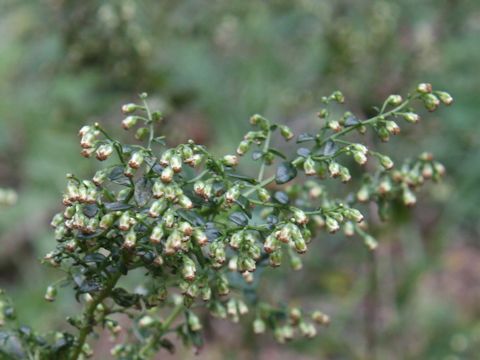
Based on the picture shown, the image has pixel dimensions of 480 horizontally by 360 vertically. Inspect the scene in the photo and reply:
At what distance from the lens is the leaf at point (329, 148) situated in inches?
77.6

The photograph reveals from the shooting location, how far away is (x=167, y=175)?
170 cm

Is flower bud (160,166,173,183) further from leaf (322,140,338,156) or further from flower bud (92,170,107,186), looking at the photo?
leaf (322,140,338,156)

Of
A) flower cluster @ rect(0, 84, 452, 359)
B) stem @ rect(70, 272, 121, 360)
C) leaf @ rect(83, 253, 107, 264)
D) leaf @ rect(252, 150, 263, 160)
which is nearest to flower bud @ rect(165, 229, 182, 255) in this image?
flower cluster @ rect(0, 84, 452, 359)

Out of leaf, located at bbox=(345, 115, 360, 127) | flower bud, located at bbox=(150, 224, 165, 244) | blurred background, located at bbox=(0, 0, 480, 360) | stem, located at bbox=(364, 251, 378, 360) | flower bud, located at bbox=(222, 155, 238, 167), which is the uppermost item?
blurred background, located at bbox=(0, 0, 480, 360)

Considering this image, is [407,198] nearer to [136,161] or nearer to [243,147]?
[243,147]

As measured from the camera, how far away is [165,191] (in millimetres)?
1708

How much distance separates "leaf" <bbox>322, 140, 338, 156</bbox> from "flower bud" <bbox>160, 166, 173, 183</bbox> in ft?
1.47

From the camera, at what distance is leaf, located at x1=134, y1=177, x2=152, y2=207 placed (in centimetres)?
175

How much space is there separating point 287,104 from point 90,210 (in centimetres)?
392

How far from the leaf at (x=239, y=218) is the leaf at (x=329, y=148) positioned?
0.28m

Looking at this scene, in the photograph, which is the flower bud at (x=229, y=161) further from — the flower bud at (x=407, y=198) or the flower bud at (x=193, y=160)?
the flower bud at (x=407, y=198)

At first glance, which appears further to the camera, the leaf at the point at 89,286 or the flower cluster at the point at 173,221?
the leaf at the point at 89,286

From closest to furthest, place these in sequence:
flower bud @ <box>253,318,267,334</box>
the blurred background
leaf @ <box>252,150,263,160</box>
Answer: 1. leaf @ <box>252,150,263,160</box>
2. flower bud @ <box>253,318,267,334</box>
3. the blurred background

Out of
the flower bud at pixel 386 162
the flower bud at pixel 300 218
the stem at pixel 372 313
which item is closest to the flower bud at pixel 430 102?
the flower bud at pixel 386 162
